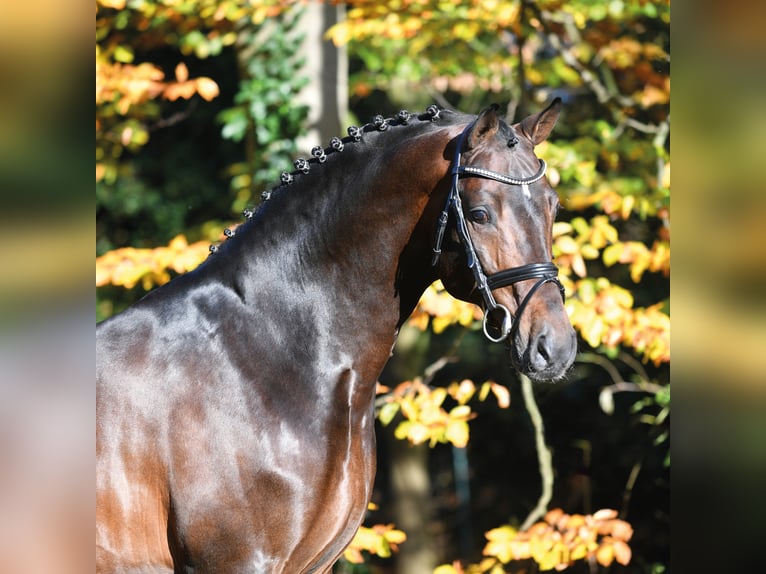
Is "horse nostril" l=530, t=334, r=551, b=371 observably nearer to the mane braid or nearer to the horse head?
the horse head

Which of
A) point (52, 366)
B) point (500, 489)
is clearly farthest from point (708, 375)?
point (500, 489)

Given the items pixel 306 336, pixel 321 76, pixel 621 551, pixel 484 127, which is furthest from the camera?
pixel 321 76

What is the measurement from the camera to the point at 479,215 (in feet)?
7.64

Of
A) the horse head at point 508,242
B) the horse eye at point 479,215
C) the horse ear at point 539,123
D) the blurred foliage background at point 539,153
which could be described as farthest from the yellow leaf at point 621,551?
the horse eye at point 479,215

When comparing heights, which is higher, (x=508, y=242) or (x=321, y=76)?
(x=321, y=76)

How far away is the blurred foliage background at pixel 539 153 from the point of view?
4.78 m

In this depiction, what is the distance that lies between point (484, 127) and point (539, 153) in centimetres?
280

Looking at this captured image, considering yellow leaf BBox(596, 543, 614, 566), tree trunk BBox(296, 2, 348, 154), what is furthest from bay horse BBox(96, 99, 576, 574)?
tree trunk BBox(296, 2, 348, 154)

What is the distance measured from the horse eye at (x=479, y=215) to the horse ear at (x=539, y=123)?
0.40 meters

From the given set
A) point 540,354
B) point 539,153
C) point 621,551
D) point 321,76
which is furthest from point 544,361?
point 321,76

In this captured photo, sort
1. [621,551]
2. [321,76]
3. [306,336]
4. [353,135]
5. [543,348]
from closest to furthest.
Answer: [543,348]
[306,336]
[353,135]
[621,551]
[321,76]

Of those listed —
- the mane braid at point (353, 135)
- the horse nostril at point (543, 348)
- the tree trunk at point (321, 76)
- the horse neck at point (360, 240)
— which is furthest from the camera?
the tree trunk at point (321, 76)

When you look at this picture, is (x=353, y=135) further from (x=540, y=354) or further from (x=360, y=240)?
(x=540, y=354)

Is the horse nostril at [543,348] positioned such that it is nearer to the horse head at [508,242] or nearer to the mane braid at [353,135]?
the horse head at [508,242]
